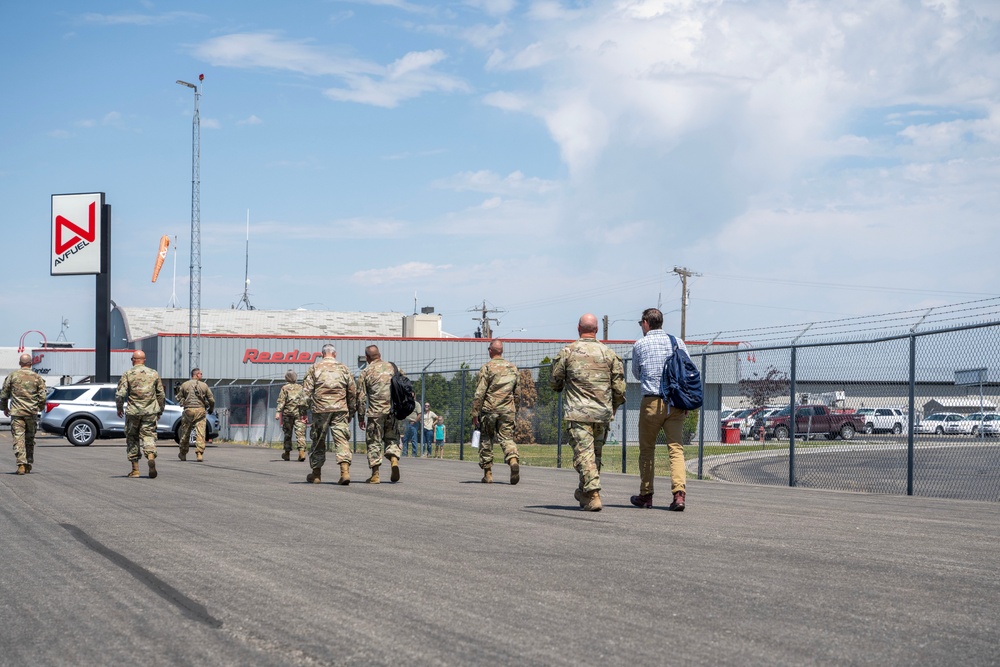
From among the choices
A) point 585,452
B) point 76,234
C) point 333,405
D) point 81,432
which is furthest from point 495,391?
point 76,234

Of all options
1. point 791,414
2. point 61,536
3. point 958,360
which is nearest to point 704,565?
point 61,536

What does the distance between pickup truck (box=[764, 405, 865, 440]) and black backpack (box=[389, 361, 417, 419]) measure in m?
5.18

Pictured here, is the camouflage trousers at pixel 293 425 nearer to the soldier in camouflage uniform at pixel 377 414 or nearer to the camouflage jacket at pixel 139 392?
the camouflage jacket at pixel 139 392

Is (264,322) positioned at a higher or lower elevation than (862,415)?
higher

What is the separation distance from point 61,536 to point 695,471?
46.2 feet

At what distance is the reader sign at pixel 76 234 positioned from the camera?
4553 cm

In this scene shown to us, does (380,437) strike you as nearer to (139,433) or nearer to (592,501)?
(139,433)

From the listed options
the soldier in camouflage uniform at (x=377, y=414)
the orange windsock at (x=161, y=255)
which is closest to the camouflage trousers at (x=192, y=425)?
the soldier in camouflage uniform at (x=377, y=414)

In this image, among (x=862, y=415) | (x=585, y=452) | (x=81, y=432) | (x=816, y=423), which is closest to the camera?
(x=585, y=452)

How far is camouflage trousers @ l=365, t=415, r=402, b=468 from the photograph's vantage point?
591 inches

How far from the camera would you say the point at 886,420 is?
45.4 feet

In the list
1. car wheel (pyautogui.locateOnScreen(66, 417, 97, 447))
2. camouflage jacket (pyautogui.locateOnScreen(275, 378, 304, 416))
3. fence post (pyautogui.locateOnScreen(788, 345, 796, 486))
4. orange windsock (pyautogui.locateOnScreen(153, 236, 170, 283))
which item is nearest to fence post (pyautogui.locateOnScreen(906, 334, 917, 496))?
fence post (pyautogui.locateOnScreen(788, 345, 796, 486))

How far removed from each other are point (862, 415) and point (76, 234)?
38.6 metres

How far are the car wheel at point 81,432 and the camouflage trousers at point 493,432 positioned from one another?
19.8 m
